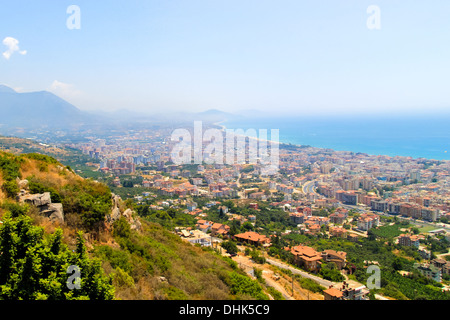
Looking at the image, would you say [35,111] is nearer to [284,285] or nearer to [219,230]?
[219,230]

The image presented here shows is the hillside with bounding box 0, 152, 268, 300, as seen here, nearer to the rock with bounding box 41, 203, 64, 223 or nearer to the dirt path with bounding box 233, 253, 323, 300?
the rock with bounding box 41, 203, 64, 223

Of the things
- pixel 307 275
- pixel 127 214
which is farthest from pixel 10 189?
pixel 307 275

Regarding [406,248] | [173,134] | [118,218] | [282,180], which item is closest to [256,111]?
[173,134]

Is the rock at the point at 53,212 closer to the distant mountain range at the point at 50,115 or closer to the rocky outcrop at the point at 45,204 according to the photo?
the rocky outcrop at the point at 45,204

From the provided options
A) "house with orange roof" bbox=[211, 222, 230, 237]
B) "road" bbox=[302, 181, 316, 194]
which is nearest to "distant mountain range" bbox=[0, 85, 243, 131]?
"road" bbox=[302, 181, 316, 194]

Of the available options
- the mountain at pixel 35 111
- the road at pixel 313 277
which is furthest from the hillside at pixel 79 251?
the mountain at pixel 35 111
